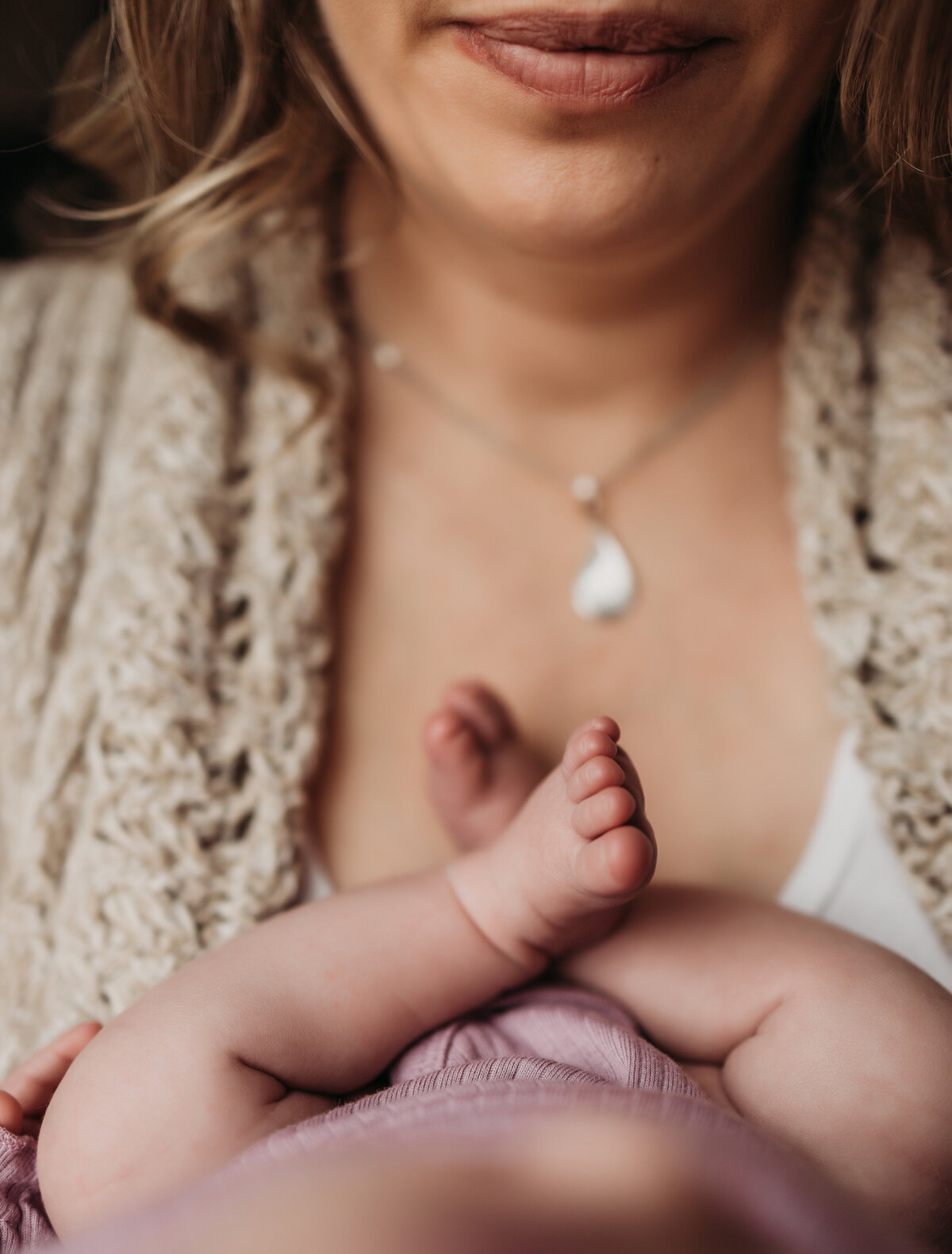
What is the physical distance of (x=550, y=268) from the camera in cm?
97

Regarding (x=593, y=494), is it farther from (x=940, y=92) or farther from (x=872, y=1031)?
(x=872, y=1031)

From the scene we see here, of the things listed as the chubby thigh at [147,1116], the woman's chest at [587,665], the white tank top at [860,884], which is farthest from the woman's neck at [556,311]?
the chubby thigh at [147,1116]

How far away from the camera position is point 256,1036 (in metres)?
0.69

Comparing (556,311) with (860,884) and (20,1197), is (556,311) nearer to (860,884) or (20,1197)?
(860,884)

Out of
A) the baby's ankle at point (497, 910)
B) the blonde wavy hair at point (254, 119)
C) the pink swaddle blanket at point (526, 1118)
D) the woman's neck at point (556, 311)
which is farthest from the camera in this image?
the woman's neck at point (556, 311)

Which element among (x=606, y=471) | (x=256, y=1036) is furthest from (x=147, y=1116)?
(x=606, y=471)

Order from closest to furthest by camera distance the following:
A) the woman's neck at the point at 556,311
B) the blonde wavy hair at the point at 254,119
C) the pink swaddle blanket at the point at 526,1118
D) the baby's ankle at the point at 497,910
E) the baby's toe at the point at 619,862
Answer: the pink swaddle blanket at the point at 526,1118 < the baby's toe at the point at 619,862 < the baby's ankle at the point at 497,910 < the blonde wavy hair at the point at 254,119 < the woman's neck at the point at 556,311

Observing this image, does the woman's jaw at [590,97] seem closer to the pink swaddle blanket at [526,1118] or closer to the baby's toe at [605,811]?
the baby's toe at [605,811]

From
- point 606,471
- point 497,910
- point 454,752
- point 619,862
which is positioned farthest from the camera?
point 606,471

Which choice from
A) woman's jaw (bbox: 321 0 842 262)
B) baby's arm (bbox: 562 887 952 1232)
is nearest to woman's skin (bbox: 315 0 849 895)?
woman's jaw (bbox: 321 0 842 262)

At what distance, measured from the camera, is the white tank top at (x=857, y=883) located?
2.91 feet

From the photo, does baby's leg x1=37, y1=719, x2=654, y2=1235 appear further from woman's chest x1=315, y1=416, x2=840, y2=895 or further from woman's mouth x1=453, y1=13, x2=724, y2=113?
woman's mouth x1=453, y1=13, x2=724, y2=113

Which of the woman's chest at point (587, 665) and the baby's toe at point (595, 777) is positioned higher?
the baby's toe at point (595, 777)

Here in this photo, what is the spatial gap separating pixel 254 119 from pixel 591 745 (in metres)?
0.69
